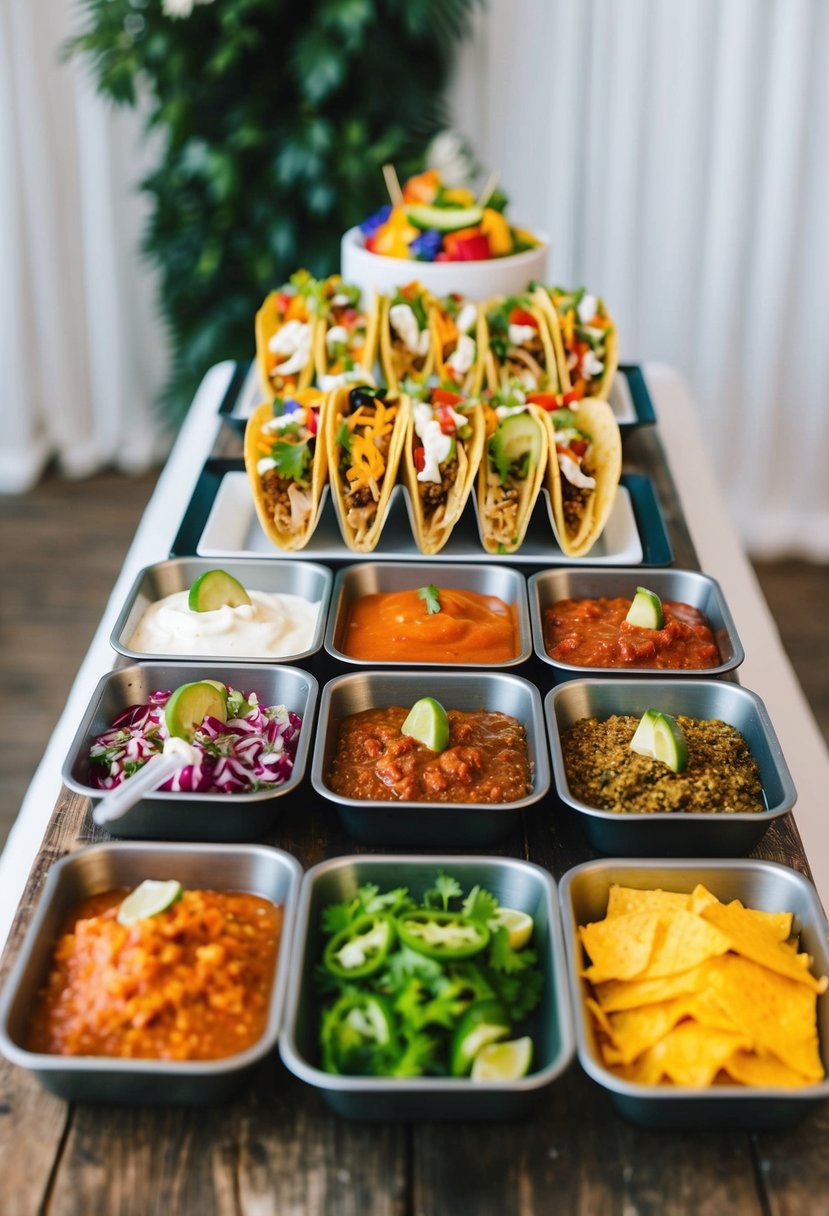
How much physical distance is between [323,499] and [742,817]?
113cm

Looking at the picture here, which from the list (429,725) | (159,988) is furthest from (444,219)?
(159,988)

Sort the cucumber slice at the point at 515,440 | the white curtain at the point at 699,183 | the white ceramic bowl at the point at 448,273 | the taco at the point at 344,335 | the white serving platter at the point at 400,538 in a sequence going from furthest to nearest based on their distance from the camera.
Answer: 1. the white curtain at the point at 699,183
2. the white ceramic bowl at the point at 448,273
3. the taco at the point at 344,335
4. the cucumber slice at the point at 515,440
5. the white serving platter at the point at 400,538

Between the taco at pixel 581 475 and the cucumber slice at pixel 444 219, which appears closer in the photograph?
the taco at pixel 581 475

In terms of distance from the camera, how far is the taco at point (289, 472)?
2.32 m

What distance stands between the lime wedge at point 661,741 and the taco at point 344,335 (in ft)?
3.81

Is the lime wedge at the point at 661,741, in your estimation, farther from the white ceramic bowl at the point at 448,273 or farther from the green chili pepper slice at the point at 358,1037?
the white ceramic bowl at the point at 448,273

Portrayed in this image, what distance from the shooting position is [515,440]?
2.39 metres

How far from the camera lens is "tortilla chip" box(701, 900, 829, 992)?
4.42 ft

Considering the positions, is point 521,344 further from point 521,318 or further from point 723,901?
point 723,901

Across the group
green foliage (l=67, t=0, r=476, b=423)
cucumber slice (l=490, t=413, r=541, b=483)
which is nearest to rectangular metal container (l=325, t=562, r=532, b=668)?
cucumber slice (l=490, t=413, r=541, b=483)

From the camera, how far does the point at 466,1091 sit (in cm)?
121

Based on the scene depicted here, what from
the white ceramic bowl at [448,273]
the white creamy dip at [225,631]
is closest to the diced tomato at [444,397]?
the white ceramic bowl at [448,273]

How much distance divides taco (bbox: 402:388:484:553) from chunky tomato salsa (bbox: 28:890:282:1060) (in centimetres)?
108

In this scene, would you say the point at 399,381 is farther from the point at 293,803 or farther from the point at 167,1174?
the point at 167,1174
